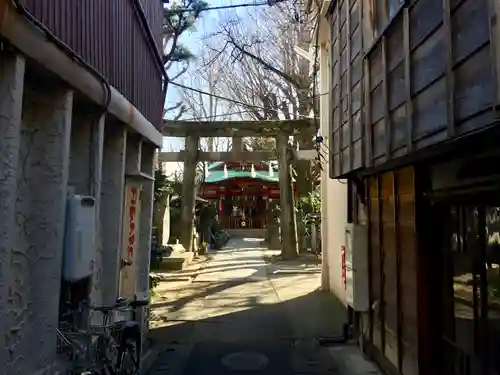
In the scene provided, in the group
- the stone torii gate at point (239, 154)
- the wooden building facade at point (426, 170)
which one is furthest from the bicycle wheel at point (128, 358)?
the stone torii gate at point (239, 154)

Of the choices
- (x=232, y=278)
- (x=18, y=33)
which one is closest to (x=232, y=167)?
(x=232, y=278)

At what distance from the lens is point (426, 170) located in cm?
555

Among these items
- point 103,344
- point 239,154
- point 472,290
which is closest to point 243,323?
point 103,344

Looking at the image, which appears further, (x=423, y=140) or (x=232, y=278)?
(x=232, y=278)

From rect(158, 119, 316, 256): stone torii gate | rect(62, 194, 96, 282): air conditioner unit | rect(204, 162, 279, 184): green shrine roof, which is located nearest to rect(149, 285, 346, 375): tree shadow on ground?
rect(62, 194, 96, 282): air conditioner unit

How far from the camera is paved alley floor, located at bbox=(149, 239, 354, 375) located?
735cm

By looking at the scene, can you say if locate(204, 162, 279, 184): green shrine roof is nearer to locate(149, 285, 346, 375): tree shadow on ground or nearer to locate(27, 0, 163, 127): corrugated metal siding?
locate(149, 285, 346, 375): tree shadow on ground

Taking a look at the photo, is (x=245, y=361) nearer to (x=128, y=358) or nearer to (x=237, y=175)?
(x=128, y=358)

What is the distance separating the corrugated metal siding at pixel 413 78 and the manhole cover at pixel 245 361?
3.08 m

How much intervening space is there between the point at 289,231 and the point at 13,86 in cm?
1755

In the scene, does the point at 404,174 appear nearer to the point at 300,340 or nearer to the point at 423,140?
the point at 423,140

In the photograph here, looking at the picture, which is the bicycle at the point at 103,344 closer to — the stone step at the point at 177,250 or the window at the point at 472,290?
the window at the point at 472,290

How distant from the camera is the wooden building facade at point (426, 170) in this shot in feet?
11.9

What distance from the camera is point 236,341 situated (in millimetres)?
8617
